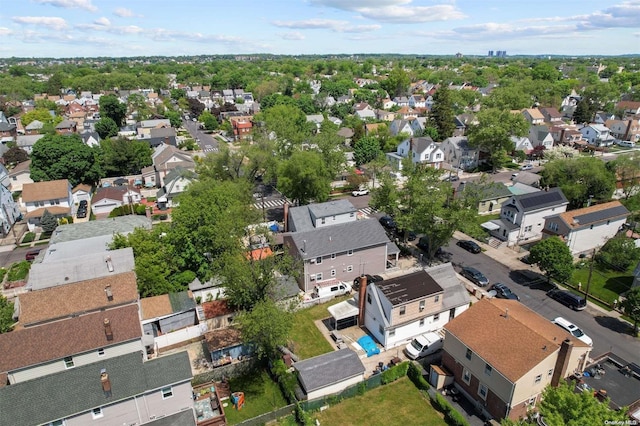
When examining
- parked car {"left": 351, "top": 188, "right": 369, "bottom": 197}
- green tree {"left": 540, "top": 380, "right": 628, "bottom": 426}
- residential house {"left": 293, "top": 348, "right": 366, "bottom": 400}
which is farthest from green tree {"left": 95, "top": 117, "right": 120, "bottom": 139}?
green tree {"left": 540, "top": 380, "right": 628, "bottom": 426}

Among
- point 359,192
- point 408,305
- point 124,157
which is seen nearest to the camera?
point 408,305

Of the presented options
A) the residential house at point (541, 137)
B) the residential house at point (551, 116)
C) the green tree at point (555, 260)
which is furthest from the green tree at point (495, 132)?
the residential house at point (551, 116)

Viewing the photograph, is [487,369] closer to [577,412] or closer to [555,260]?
[577,412]

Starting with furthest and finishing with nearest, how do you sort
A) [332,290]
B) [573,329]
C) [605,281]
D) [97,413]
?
1. [605,281]
2. [332,290]
3. [573,329]
4. [97,413]

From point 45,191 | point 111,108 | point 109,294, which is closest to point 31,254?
point 45,191

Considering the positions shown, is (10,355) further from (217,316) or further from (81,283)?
(217,316)

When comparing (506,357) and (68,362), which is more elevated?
(506,357)
